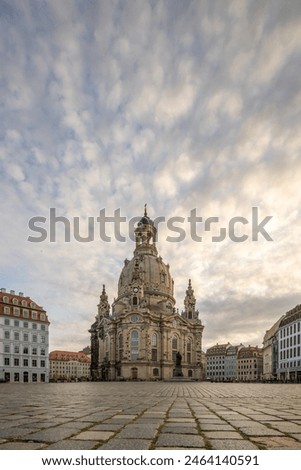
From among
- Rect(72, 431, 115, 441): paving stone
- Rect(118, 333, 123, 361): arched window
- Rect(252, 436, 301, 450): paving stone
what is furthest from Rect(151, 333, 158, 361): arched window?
Rect(252, 436, 301, 450): paving stone

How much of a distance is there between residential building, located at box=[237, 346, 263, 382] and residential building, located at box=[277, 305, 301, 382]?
79.6 metres

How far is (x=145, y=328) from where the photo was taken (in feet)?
338

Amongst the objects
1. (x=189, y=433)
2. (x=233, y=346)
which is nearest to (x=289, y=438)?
(x=189, y=433)

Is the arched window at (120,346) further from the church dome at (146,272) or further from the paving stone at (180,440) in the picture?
the paving stone at (180,440)

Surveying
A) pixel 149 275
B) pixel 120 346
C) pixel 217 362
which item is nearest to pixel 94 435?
pixel 120 346

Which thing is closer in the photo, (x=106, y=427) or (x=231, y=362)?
(x=106, y=427)

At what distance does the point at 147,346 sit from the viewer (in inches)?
4026

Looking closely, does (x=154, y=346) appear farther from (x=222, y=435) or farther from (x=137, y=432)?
(x=222, y=435)

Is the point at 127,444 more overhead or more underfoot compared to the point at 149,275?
more underfoot

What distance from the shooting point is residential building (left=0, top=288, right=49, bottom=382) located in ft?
232

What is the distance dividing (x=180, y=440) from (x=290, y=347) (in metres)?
88.7

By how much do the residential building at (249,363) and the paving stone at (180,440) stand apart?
178m

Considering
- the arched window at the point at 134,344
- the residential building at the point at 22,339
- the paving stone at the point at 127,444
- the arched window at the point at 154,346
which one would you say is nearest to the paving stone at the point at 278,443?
the paving stone at the point at 127,444

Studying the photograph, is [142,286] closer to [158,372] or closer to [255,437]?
[158,372]
